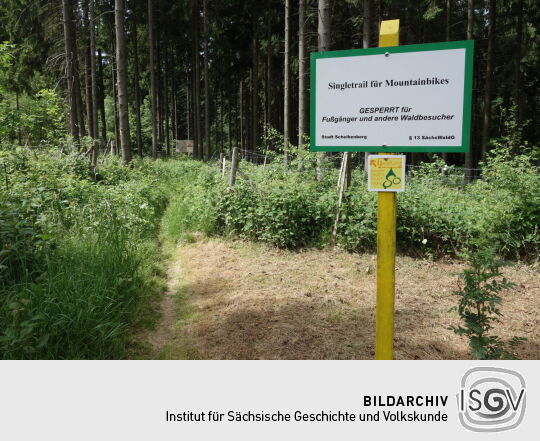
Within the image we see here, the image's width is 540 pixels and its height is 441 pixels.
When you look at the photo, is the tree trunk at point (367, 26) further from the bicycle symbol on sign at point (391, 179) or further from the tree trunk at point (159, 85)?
the tree trunk at point (159, 85)

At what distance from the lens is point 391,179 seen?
2.42 meters

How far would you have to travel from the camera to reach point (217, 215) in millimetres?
7730

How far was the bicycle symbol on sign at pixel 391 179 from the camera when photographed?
2.40 metres

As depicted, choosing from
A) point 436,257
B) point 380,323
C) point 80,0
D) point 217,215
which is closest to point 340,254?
point 436,257

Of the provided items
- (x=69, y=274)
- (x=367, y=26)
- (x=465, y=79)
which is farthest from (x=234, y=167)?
(x=367, y=26)

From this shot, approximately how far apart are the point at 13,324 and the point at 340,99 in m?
2.78

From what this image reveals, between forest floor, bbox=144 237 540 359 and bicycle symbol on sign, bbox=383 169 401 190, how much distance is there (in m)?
0.99

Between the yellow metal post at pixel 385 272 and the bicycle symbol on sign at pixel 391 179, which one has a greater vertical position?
the bicycle symbol on sign at pixel 391 179

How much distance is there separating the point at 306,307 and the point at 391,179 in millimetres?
2497

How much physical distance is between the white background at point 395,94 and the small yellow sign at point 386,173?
90mm

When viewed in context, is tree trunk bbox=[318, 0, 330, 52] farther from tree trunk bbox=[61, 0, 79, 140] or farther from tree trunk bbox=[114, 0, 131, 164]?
tree trunk bbox=[61, 0, 79, 140]

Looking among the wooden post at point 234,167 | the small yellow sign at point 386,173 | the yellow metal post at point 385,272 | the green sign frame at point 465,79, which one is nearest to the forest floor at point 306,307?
the yellow metal post at point 385,272

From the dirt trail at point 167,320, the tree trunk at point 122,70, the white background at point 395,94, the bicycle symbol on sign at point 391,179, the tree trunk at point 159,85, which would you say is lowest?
the dirt trail at point 167,320

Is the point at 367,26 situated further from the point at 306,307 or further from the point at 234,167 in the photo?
the point at 306,307
